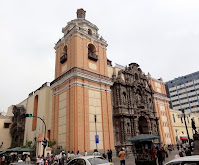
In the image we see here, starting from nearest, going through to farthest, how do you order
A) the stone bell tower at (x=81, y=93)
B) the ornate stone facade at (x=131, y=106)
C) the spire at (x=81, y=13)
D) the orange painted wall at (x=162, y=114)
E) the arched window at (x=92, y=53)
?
the stone bell tower at (x=81, y=93) → the ornate stone facade at (x=131, y=106) → the arched window at (x=92, y=53) → the spire at (x=81, y=13) → the orange painted wall at (x=162, y=114)

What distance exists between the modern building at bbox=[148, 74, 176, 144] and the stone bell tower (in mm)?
15608

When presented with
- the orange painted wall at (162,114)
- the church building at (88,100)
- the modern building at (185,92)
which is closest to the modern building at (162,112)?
the orange painted wall at (162,114)

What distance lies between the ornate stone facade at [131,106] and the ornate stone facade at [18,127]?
19445mm

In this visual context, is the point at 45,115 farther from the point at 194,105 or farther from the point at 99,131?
the point at 194,105

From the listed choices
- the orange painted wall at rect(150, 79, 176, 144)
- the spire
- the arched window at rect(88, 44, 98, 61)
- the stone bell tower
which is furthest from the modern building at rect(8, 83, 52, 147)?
the orange painted wall at rect(150, 79, 176, 144)

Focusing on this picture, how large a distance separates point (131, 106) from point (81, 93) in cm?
1034

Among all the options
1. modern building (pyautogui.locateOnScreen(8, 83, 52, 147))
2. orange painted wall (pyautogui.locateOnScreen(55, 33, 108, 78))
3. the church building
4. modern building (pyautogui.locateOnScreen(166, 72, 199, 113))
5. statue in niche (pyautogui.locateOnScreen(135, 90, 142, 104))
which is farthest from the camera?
modern building (pyautogui.locateOnScreen(166, 72, 199, 113))

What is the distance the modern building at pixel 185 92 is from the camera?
3044 inches

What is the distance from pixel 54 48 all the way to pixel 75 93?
12.3 metres

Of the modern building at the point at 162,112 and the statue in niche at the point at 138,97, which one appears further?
the modern building at the point at 162,112

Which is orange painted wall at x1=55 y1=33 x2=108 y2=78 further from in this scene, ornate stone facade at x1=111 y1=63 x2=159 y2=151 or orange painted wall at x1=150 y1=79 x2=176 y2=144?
orange painted wall at x1=150 y1=79 x2=176 y2=144

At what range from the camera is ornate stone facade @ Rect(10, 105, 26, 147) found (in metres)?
33.9

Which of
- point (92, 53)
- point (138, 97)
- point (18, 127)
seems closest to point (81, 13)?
point (92, 53)

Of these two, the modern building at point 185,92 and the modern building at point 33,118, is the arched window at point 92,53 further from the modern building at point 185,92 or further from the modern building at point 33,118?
the modern building at point 185,92
